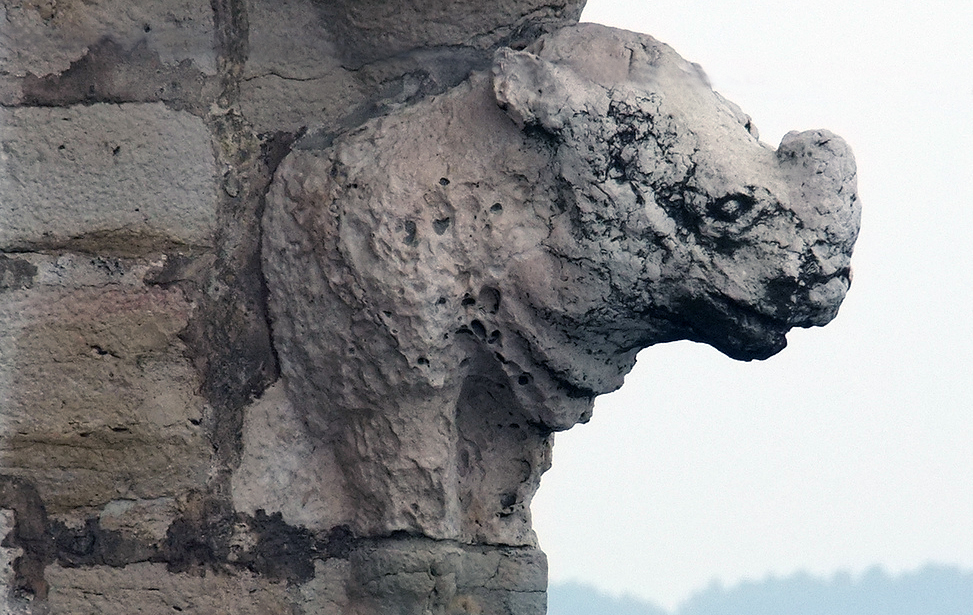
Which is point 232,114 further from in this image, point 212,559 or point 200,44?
point 212,559

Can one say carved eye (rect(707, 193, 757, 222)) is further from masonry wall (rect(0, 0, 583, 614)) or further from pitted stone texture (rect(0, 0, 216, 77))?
pitted stone texture (rect(0, 0, 216, 77))

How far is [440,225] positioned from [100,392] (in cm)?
46

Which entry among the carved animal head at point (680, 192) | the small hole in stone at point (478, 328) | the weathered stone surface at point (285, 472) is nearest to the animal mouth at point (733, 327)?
Answer: the carved animal head at point (680, 192)

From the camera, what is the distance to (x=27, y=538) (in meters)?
1.80

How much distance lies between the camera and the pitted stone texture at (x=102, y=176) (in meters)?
1.76

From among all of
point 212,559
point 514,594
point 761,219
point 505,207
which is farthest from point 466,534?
point 761,219

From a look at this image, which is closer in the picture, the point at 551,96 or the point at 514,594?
the point at 551,96

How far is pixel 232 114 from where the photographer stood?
183 centimetres

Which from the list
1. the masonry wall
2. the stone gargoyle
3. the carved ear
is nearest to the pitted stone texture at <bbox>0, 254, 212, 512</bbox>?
the masonry wall

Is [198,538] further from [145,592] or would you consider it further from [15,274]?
[15,274]

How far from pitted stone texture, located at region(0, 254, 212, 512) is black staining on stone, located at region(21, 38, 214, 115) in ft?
0.64

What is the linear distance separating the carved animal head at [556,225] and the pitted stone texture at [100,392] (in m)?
0.17

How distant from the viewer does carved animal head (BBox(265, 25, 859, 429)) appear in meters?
1.70

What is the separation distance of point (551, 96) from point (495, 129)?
93 mm
